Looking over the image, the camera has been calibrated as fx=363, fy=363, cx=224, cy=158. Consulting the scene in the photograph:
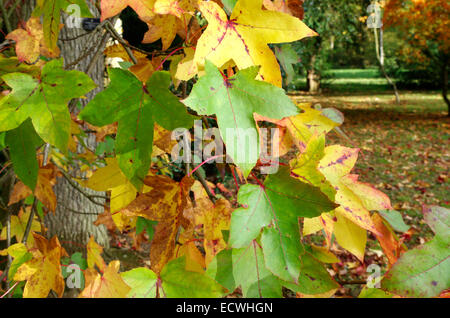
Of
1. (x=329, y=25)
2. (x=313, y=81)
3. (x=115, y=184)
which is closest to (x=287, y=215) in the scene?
(x=115, y=184)

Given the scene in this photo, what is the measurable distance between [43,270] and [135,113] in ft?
1.70

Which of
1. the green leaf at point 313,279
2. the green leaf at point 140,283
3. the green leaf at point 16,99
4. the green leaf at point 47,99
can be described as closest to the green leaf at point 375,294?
the green leaf at point 313,279

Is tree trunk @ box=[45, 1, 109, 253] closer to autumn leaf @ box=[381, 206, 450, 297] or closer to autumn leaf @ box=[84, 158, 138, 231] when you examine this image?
autumn leaf @ box=[84, 158, 138, 231]

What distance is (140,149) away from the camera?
0.64 meters

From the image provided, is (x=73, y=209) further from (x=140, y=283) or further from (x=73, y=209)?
(x=140, y=283)

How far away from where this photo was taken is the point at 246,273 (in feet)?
2.11

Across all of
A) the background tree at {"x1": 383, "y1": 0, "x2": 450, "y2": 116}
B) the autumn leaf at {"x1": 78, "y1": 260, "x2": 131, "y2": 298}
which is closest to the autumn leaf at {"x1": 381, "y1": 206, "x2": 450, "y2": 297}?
the autumn leaf at {"x1": 78, "y1": 260, "x2": 131, "y2": 298}

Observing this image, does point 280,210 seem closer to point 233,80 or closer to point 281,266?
point 281,266

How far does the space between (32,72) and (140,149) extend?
0.33 meters

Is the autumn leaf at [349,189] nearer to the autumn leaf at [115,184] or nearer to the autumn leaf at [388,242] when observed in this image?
the autumn leaf at [388,242]

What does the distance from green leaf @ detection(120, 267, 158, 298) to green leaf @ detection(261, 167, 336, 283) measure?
0.21m

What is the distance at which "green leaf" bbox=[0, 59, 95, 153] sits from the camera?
0.70m

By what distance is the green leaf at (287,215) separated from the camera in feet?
1.85

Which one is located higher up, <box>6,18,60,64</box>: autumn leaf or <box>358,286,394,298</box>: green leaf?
<box>6,18,60,64</box>: autumn leaf
